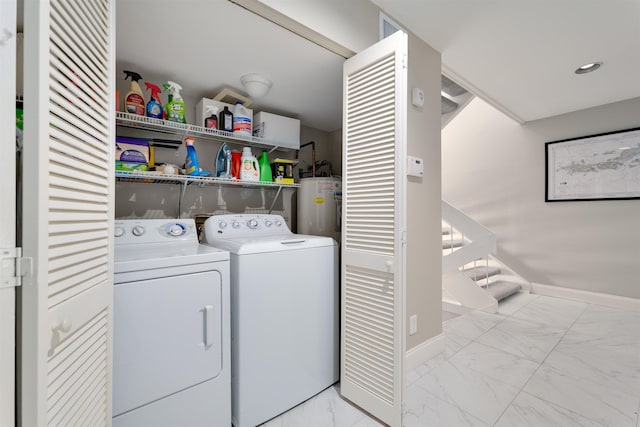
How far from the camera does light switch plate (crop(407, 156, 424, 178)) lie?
184 cm

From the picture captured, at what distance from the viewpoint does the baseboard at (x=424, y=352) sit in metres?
1.91

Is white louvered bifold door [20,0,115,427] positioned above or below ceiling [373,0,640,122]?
below

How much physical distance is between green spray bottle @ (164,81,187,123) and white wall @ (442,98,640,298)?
13.1 feet

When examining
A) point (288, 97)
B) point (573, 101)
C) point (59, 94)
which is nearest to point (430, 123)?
point (288, 97)

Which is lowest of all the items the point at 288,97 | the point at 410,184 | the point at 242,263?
the point at 242,263

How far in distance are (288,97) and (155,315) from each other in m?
1.74

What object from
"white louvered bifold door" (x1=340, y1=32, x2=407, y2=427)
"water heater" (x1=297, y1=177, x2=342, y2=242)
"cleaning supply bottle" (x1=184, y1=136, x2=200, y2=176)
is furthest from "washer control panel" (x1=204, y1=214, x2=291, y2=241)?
"white louvered bifold door" (x1=340, y1=32, x2=407, y2=427)

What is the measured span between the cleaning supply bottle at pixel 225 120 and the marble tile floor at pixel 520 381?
1.79 m

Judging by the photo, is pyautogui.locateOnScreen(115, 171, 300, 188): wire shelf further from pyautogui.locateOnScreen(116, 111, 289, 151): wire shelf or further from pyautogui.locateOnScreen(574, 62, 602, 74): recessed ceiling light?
pyautogui.locateOnScreen(574, 62, 602, 74): recessed ceiling light

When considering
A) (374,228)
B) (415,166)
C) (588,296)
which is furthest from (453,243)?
(374,228)

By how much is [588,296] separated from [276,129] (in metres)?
4.05

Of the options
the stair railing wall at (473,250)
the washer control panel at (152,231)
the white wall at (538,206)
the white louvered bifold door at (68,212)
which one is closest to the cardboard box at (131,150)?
the washer control panel at (152,231)

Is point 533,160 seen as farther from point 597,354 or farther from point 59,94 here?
point 59,94

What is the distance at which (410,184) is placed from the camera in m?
1.90
